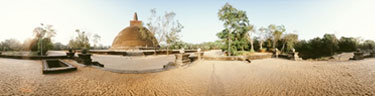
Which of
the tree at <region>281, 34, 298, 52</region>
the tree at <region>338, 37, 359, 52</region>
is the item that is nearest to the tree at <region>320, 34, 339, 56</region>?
the tree at <region>338, 37, 359, 52</region>

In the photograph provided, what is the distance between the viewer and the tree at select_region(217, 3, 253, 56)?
1146 cm

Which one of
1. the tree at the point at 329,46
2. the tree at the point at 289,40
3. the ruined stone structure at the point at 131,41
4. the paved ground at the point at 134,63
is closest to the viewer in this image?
the paved ground at the point at 134,63

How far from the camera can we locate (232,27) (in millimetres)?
11680

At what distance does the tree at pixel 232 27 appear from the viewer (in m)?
11.5

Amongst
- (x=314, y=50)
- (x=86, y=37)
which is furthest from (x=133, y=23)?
(x=314, y=50)

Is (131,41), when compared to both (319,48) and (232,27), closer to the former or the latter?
(232,27)

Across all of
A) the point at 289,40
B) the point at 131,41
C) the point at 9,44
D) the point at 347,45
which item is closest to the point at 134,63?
the point at 131,41

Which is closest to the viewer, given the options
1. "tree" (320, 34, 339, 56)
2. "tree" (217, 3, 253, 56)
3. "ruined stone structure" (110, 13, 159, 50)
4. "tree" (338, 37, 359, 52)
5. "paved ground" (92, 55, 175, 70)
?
"paved ground" (92, 55, 175, 70)

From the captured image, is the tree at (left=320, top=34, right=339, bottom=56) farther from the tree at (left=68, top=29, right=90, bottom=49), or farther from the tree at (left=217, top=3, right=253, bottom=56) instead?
the tree at (left=68, top=29, right=90, bottom=49)

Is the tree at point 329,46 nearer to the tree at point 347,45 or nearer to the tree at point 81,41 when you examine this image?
the tree at point 347,45

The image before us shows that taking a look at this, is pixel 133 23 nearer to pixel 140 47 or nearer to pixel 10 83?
pixel 140 47

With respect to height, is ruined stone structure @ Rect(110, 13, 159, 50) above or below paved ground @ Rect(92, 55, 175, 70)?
above

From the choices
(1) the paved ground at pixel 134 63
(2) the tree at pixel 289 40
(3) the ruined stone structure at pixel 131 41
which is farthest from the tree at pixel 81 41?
(2) the tree at pixel 289 40

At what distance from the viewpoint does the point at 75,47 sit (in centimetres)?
2662
